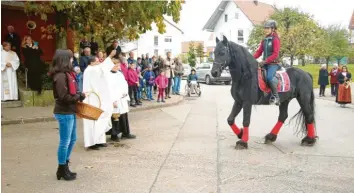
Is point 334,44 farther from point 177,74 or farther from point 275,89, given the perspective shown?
point 275,89

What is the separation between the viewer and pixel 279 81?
789cm

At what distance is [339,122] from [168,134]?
5761 millimetres

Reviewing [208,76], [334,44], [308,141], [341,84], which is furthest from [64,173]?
[334,44]

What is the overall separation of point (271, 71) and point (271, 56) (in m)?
0.32

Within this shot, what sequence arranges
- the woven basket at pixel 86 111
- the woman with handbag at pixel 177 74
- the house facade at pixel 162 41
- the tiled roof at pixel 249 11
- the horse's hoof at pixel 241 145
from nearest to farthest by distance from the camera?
1. the woven basket at pixel 86 111
2. the horse's hoof at pixel 241 145
3. the woman with handbag at pixel 177 74
4. the tiled roof at pixel 249 11
5. the house facade at pixel 162 41

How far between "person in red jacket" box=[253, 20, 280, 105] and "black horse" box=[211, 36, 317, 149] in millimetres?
256

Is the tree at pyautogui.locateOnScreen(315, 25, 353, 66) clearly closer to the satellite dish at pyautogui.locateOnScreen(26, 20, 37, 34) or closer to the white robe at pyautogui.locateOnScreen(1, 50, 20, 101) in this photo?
the satellite dish at pyautogui.locateOnScreen(26, 20, 37, 34)

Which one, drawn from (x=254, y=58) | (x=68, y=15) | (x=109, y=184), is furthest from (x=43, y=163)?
(x=68, y=15)

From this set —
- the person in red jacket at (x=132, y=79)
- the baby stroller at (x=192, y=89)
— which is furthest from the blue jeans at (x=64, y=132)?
the baby stroller at (x=192, y=89)

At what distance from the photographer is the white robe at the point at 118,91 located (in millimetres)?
7809

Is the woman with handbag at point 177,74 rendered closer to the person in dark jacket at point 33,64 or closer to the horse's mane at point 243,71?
the person in dark jacket at point 33,64

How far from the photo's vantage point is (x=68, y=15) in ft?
44.7

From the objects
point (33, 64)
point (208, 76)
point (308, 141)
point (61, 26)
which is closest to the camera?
point (308, 141)

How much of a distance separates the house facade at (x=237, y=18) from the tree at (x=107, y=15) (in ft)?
127
